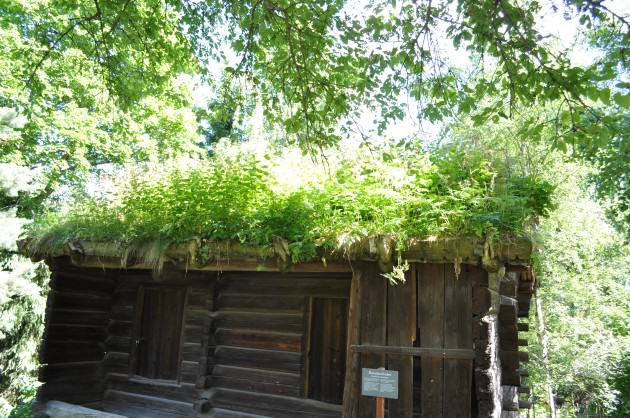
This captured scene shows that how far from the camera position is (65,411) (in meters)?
6.92

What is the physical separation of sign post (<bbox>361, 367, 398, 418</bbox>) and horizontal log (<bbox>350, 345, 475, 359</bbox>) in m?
0.47

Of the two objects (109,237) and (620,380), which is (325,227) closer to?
(109,237)

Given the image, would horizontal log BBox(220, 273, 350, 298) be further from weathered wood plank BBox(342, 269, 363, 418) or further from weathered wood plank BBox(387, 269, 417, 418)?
weathered wood plank BBox(387, 269, 417, 418)

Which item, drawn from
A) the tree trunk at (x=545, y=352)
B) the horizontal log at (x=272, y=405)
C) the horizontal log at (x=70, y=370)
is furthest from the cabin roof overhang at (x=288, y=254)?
the tree trunk at (x=545, y=352)

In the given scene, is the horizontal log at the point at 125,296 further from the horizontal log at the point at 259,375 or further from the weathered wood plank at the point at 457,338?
the weathered wood plank at the point at 457,338

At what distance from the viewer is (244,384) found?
7.16 metres

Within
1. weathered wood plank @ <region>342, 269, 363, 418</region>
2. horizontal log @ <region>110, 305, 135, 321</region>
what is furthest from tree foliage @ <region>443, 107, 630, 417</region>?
horizontal log @ <region>110, 305, 135, 321</region>

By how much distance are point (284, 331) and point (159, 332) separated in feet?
8.56

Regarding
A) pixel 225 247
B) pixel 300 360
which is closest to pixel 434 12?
pixel 225 247

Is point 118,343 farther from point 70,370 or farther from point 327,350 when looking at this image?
point 327,350

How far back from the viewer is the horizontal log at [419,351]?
14.8 ft

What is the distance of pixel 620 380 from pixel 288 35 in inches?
584

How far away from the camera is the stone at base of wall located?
21.7 ft

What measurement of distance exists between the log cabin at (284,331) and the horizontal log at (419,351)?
0.03ft
